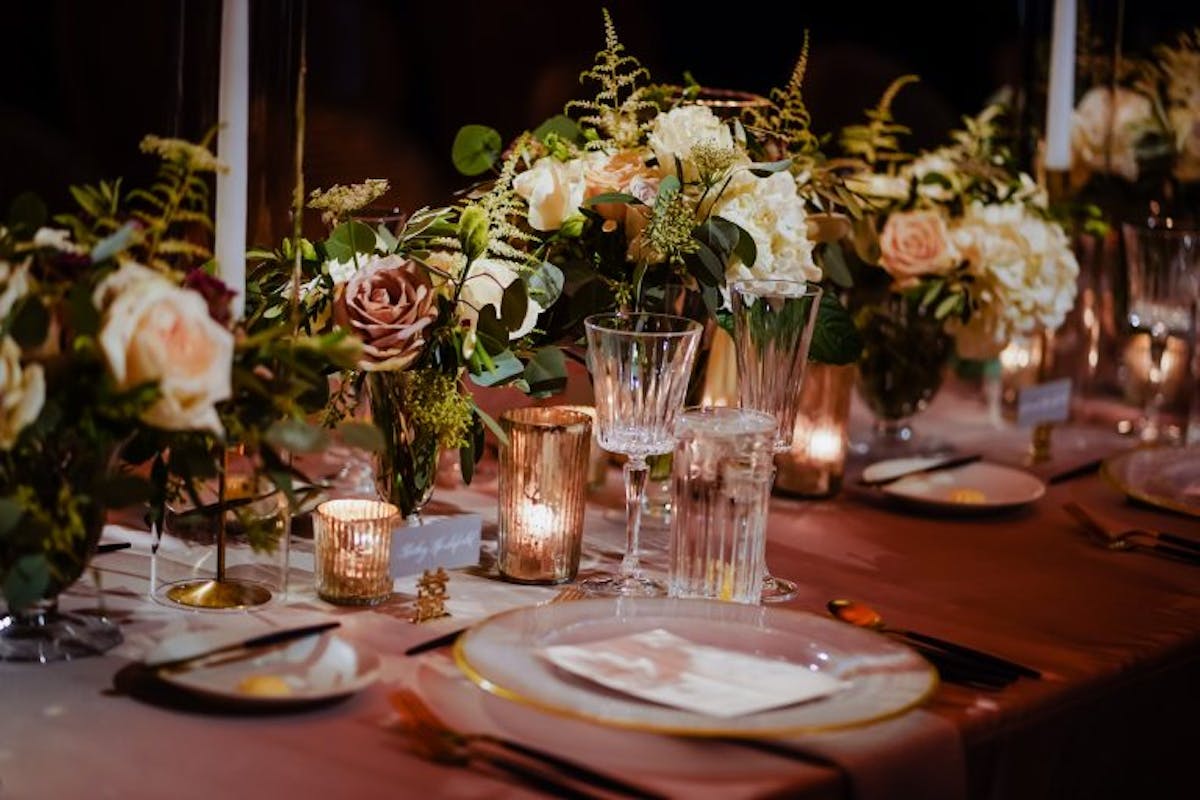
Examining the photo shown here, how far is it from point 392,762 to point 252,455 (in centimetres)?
29

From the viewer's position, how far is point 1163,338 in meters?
2.50

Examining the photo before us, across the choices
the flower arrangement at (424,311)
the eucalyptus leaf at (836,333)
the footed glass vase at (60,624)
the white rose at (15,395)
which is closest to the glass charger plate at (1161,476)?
the eucalyptus leaf at (836,333)

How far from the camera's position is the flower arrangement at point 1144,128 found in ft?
9.59

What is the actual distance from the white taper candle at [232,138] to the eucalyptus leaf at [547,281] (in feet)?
1.06

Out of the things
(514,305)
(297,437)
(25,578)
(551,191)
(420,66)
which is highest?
(420,66)

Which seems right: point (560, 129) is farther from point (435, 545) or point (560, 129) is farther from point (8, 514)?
point (8, 514)

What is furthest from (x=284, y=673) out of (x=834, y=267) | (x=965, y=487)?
(x=965, y=487)

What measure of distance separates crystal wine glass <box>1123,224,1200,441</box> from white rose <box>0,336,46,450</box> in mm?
1626

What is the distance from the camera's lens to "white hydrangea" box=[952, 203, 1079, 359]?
230 cm

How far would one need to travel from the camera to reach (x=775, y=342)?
5.53 feet

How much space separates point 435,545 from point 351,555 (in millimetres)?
111

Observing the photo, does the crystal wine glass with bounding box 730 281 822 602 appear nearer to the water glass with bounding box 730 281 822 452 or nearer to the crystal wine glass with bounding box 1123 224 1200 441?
the water glass with bounding box 730 281 822 452

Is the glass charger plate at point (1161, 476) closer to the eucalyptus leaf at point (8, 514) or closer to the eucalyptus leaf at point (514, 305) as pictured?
the eucalyptus leaf at point (514, 305)

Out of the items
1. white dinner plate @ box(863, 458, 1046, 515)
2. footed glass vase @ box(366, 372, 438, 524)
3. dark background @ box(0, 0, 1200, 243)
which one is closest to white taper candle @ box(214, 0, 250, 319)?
dark background @ box(0, 0, 1200, 243)
